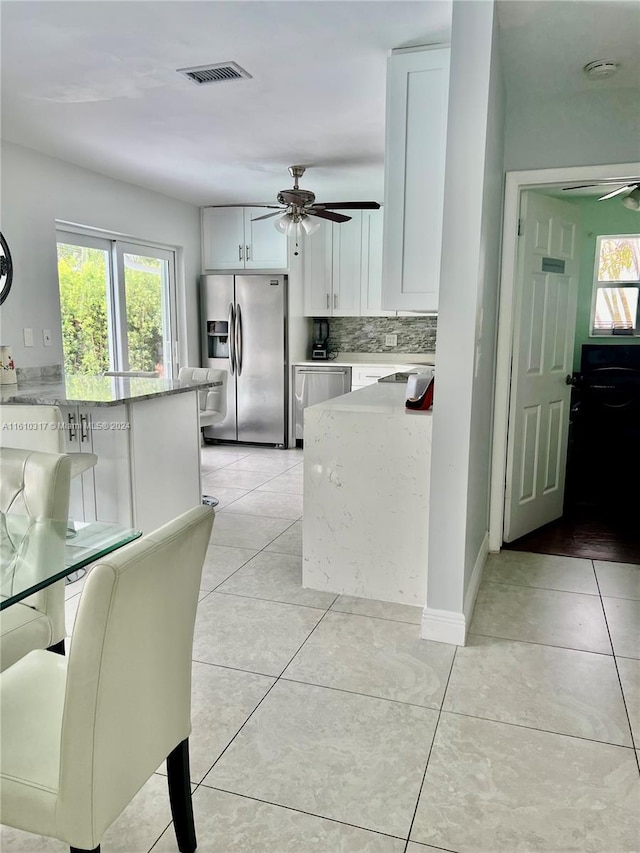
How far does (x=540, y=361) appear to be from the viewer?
354 cm

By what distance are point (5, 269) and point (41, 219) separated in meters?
0.52

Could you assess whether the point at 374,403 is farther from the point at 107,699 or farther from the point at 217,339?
the point at 217,339

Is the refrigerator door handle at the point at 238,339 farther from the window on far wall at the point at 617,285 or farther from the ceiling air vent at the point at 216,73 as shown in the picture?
the window on far wall at the point at 617,285

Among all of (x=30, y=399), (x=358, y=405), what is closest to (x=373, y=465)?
(x=358, y=405)

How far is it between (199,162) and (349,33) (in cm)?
216

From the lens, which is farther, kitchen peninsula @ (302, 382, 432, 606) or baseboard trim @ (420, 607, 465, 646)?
kitchen peninsula @ (302, 382, 432, 606)

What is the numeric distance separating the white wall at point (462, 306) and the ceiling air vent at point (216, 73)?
1097 mm

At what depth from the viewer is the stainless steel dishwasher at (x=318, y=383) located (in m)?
5.92

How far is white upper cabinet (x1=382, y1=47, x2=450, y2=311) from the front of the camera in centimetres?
257

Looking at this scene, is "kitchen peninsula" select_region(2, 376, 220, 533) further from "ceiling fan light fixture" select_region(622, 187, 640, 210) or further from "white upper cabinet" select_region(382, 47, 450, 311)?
"ceiling fan light fixture" select_region(622, 187, 640, 210)

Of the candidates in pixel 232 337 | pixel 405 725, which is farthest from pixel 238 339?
pixel 405 725

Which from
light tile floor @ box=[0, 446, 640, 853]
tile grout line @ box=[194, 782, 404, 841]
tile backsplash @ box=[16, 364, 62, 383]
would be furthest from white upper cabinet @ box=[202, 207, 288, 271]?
tile grout line @ box=[194, 782, 404, 841]

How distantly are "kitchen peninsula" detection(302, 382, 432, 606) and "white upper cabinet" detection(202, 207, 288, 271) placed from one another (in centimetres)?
350

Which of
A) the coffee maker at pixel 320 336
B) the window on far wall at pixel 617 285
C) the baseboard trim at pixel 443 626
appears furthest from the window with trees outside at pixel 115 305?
the window on far wall at pixel 617 285
